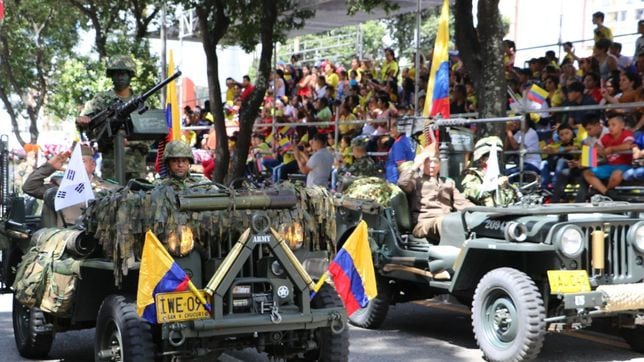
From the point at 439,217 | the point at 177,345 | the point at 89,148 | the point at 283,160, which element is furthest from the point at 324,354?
the point at 283,160

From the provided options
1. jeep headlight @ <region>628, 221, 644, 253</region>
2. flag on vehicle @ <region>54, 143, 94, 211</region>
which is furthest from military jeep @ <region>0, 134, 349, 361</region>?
jeep headlight @ <region>628, 221, 644, 253</region>

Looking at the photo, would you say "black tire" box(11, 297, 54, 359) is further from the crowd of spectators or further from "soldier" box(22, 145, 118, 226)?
the crowd of spectators

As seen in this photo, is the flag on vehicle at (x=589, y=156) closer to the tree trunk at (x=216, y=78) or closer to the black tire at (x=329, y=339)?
the black tire at (x=329, y=339)

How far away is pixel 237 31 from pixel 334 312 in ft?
46.2

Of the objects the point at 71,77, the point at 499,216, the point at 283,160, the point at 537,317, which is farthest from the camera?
the point at 71,77

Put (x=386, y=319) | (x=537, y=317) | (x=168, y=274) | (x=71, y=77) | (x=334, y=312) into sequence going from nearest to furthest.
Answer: (x=168, y=274), (x=334, y=312), (x=537, y=317), (x=386, y=319), (x=71, y=77)

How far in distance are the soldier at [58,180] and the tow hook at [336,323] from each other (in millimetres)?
2959

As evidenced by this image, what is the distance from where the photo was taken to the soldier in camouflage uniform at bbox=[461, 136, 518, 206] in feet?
31.2

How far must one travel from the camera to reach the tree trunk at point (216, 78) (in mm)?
18516

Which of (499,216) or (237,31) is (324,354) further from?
(237,31)

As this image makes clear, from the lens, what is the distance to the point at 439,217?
29.1 ft

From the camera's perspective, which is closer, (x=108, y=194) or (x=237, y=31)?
(x=108, y=194)

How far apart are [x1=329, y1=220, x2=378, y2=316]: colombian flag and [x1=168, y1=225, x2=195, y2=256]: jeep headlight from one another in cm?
109

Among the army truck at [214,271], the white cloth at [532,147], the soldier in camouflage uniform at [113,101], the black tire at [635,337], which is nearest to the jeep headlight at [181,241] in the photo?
the army truck at [214,271]
